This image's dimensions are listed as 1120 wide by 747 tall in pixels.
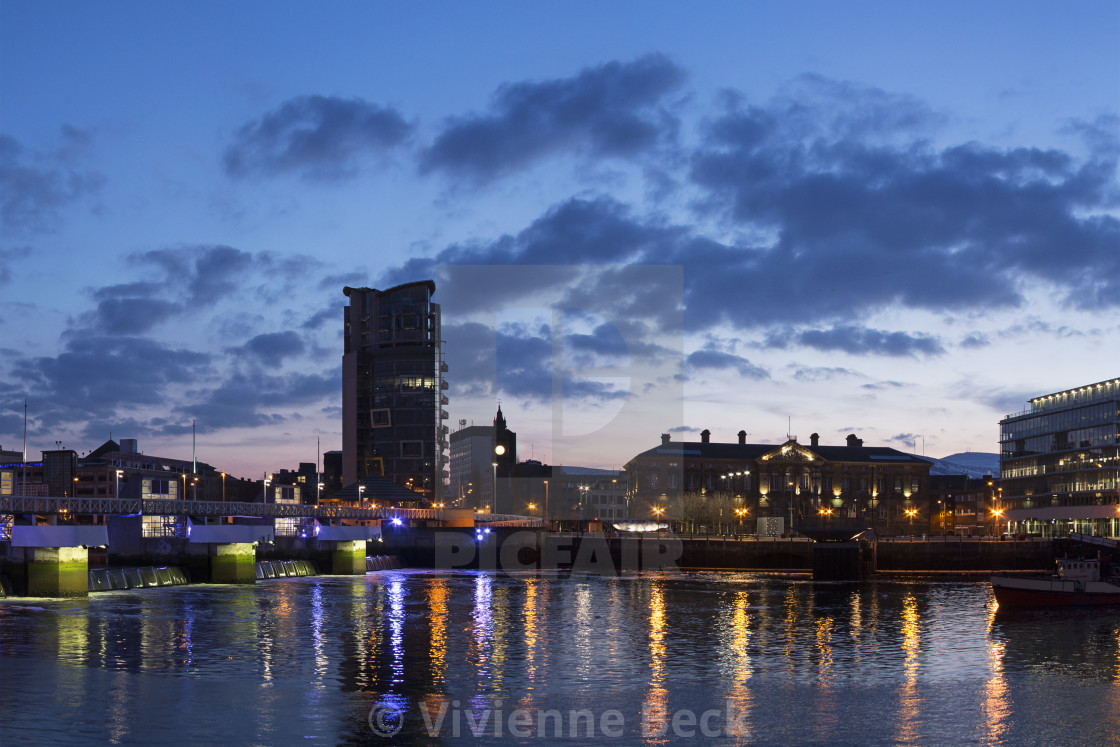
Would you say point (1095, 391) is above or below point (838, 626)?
above

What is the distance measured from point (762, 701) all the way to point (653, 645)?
17088 millimetres

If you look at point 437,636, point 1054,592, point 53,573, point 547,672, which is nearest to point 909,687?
point 547,672

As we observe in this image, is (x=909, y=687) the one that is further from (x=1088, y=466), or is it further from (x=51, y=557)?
(x=1088, y=466)

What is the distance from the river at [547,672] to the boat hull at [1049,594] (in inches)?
171

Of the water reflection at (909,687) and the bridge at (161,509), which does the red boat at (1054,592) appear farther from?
the bridge at (161,509)

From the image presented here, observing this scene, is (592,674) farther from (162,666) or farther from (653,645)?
(162,666)

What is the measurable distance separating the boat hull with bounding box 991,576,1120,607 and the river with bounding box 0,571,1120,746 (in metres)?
4.34

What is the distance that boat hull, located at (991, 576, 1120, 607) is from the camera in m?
86.1

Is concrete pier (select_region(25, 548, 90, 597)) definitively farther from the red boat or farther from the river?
the red boat

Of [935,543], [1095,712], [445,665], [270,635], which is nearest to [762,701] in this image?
[1095,712]

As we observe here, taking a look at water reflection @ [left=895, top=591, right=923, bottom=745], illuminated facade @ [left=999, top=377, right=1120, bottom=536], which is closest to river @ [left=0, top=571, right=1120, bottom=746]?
water reflection @ [left=895, top=591, right=923, bottom=745]

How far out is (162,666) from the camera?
48.4 metres

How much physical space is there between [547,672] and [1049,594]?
53.7 meters

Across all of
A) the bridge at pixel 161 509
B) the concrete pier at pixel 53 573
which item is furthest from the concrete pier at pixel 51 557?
the bridge at pixel 161 509
